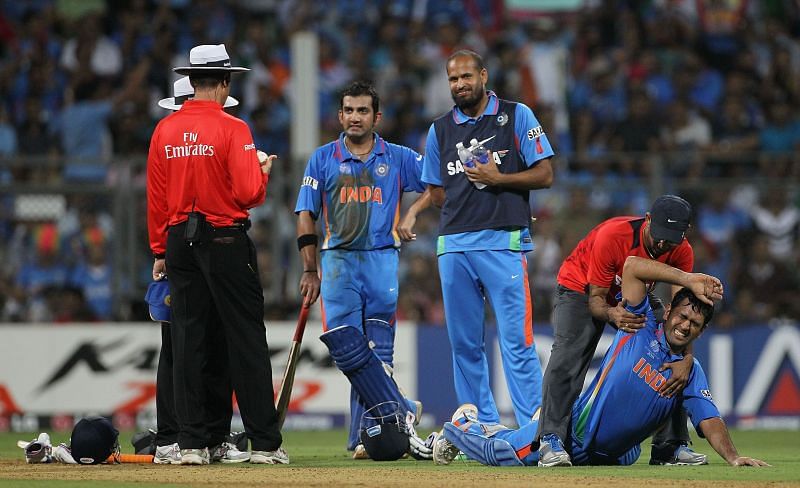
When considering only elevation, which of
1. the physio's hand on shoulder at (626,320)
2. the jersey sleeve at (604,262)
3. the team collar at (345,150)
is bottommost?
the physio's hand on shoulder at (626,320)

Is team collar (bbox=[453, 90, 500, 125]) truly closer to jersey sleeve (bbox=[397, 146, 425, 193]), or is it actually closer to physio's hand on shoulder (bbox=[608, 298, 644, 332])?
jersey sleeve (bbox=[397, 146, 425, 193])

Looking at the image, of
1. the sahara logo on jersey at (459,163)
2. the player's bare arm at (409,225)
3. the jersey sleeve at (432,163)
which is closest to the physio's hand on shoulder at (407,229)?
the player's bare arm at (409,225)

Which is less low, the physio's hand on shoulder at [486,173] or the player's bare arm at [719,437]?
the physio's hand on shoulder at [486,173]

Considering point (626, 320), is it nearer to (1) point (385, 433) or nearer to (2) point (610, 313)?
(2) point (610, 313)

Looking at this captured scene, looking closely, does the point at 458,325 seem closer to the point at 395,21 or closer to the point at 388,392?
the point at 388,392

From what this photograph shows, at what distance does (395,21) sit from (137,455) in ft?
37.0

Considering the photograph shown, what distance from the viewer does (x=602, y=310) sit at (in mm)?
9031

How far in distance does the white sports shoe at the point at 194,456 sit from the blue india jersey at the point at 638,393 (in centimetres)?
243

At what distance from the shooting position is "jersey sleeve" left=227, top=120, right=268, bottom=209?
896cm

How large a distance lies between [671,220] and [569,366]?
115cm

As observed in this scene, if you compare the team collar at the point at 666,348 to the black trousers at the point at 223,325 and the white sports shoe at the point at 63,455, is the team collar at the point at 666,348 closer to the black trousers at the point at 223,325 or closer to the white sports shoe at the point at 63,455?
the black trousers at the point at 223,325

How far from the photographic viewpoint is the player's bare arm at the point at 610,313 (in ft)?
28.6

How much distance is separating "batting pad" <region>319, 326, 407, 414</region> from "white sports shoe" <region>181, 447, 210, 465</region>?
1220 mm

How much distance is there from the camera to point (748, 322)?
51.0 feet
